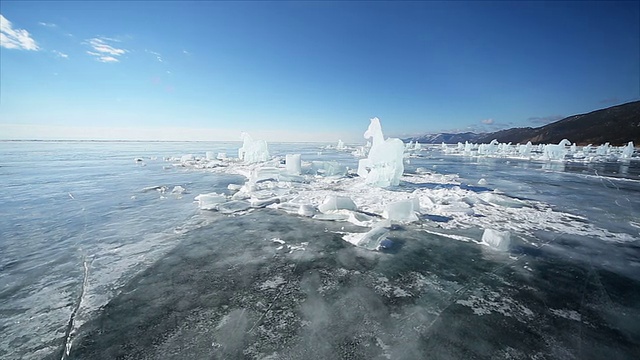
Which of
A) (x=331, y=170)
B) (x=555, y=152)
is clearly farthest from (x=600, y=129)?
(x=331, y=170)

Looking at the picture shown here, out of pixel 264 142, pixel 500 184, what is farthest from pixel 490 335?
pixel 264 142

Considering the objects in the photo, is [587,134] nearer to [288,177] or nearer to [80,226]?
[288,177]

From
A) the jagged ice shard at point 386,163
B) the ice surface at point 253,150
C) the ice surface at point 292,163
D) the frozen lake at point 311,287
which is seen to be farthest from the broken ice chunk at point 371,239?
the ice surface at point 253,150

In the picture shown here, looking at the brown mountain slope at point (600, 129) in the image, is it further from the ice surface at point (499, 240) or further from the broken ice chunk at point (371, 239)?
the broken ice chunk at point (371, 239)

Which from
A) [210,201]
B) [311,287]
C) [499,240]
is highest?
[499,240]

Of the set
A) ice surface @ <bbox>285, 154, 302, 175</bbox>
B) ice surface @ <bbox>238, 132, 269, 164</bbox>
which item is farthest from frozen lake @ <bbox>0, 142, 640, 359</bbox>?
ice surface @ <bbox>238, 132, 269, 164</bbox>

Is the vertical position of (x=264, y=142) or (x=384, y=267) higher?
(x=264, y=142)

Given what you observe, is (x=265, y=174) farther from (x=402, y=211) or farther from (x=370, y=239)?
(x=370, y=239)

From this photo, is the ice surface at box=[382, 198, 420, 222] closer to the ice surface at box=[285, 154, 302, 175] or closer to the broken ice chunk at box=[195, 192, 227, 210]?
the broken ice chunk at box=[195, 192, 227, 210]
